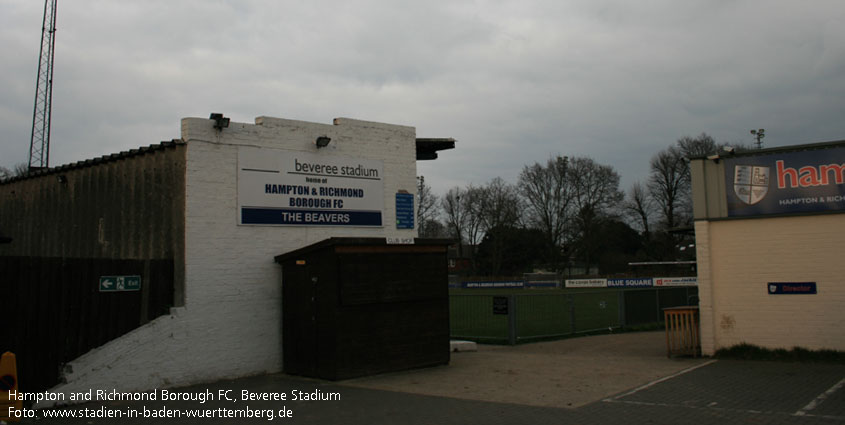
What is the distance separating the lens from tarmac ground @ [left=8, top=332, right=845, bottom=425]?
8367 millimetres

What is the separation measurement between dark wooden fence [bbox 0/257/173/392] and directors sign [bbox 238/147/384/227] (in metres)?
2.83

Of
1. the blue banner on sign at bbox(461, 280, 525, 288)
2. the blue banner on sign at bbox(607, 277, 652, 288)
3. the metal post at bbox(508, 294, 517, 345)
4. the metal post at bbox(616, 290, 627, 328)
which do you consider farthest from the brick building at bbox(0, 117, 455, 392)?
the blue banner on sign at bbox(461, 280, 525, 288)

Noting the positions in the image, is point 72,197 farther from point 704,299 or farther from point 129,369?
point 704,299

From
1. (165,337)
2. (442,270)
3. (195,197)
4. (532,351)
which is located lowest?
(532,351)

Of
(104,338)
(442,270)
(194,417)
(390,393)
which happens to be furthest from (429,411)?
(104,338)

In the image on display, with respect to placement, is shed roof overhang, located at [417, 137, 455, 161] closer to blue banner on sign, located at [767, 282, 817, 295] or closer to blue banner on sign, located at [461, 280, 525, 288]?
blue banner on sign, located at [767, 282, 817, 295]

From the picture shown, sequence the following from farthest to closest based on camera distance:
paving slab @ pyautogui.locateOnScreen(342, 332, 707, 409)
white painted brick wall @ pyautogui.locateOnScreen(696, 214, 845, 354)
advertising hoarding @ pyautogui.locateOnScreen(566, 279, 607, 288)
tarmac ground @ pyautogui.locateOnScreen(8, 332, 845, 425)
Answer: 1. advertising hoarding @ pyautogui.locateOnScreen(566, 279, 607, 288)
2. white painted brick wall @ pyautogui.locateOnScreen(696, 214, 845, 354)
3. paving slab @ pyautogui.locateOnScreen(342, 332, 707, 409)
4. tarmac ground @ pyautogui.locateOnScreen(8, 332, 845, 425)

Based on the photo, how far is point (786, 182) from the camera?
12.9 meters

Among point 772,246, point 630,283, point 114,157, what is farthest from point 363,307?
point 630,283

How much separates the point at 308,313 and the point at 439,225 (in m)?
69.6

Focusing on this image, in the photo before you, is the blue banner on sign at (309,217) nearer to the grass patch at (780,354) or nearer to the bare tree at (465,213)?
the grass patch at (780,354)

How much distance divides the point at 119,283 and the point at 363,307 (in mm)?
4049

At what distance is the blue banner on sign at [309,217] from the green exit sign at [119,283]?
2.22 m

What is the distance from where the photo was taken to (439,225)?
3206 inches
